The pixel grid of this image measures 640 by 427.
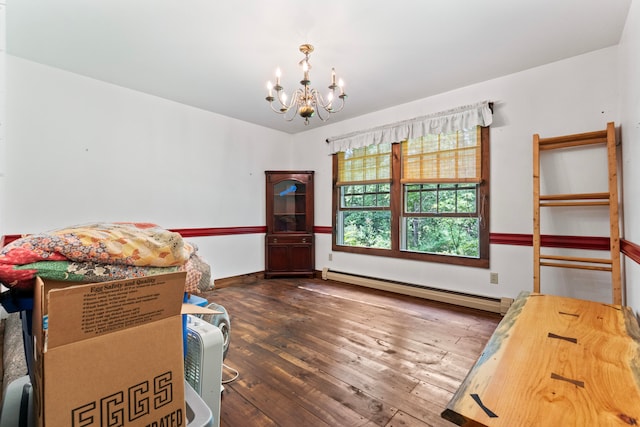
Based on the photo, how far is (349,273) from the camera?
14.1ft

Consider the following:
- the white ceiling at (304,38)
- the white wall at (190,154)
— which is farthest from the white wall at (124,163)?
the white ceiling at (304,38)

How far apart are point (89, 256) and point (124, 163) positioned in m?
3.11

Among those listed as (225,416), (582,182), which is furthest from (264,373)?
(582,182)

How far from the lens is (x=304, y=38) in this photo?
2307mm

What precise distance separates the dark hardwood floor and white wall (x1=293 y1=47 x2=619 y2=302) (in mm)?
417

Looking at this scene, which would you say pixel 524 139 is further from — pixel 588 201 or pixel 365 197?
pixel 365 197

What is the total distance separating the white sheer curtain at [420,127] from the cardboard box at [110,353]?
3375 millimetres

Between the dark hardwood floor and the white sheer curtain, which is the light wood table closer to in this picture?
the dark hardwood floor

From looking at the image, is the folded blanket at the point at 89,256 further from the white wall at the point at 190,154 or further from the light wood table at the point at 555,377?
the white wall at the point at 190,154

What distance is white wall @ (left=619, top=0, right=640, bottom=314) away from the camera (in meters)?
1.73

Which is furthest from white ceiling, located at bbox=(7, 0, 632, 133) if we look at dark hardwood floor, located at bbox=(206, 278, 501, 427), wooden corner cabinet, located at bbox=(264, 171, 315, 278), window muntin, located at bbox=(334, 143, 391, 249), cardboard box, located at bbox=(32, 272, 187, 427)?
dark hardwood floor, located at bbox=(206, 278, 501, 427)

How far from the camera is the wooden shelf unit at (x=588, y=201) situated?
7.06ft

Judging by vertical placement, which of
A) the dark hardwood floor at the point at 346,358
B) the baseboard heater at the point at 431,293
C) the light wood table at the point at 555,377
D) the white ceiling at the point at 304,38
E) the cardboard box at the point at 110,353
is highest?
the white ceiling at the point at 304,38

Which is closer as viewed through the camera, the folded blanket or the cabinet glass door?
the folded blanket
